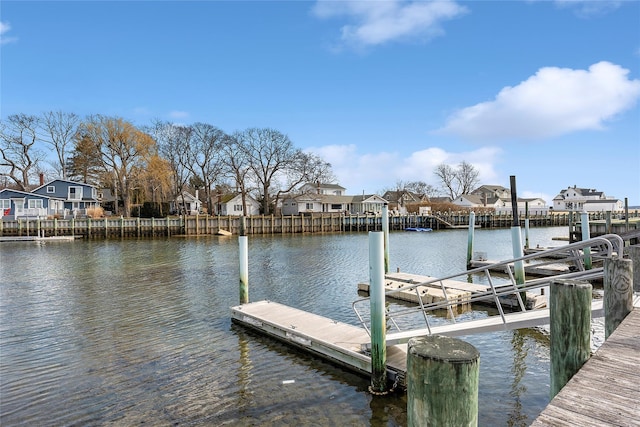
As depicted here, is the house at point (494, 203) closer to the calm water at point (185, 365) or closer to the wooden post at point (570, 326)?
the calm water at point (185, 365)

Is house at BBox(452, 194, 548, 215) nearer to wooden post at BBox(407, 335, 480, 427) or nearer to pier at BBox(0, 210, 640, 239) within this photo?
pier at BBox(0, 210, 640, 239)

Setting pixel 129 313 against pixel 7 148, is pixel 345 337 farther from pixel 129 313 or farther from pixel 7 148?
pixel 7 148

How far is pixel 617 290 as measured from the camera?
4594 mm

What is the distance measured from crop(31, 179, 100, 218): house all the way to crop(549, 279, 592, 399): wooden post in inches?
2520

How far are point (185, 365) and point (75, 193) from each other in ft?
203

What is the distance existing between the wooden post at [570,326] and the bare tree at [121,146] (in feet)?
203

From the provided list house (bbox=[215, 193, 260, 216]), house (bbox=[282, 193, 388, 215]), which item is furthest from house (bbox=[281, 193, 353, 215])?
house (bbox=[215, 193, 260, 216])

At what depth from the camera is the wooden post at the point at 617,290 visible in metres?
4.43

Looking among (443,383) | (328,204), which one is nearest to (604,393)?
(443,383)

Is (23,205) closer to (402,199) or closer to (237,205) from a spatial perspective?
(237,205)

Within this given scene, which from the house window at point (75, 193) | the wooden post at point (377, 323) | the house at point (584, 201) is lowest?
the wooden post at point (377, 323)

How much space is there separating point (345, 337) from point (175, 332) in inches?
212

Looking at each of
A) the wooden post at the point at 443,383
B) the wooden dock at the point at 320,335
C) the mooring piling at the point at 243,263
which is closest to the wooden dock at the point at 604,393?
the wooden post at the point at 443,383

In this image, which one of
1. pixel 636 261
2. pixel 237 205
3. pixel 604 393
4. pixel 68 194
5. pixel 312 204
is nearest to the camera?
pixel 604 393
